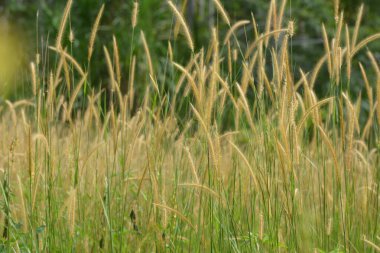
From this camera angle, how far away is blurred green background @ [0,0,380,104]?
7660mm

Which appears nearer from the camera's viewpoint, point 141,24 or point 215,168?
point 215,168

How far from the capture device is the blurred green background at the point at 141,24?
7660mm

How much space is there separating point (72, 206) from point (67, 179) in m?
1.06

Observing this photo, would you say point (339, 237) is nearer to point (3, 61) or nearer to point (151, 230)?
point (151, 230)

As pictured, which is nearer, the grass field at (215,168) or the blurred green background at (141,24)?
the grass field at (215,168)

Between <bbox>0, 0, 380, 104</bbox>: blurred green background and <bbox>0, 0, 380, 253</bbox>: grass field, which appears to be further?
<bbox>0, 0, 380, 104</bbox>: blurred green background

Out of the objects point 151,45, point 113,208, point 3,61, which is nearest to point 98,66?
point 151,45

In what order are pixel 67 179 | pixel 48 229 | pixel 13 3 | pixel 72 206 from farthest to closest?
pixel 13 3 < pixel 67 179 < pixel 48 229 < pixel 72 206

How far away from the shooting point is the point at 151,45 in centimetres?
761

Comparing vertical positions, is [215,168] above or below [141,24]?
above

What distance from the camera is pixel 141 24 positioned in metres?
7.57

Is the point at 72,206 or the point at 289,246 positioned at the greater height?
the point at 72,206

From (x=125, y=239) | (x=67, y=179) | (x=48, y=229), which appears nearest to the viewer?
(x=48, y=229)

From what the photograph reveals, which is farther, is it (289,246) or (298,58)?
(298,58)
